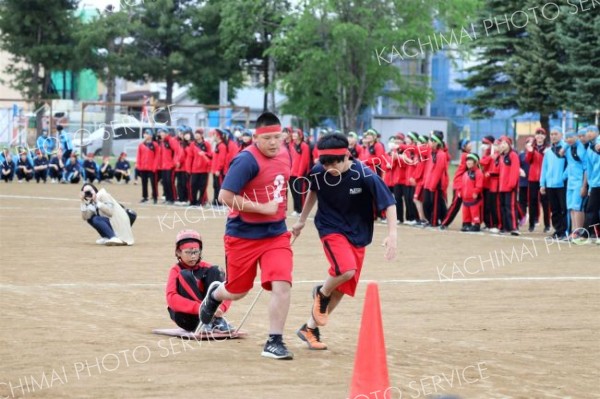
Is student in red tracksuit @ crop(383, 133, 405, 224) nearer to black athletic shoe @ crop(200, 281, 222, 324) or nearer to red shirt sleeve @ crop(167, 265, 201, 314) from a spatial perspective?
red shirt sleeve @ crop(167, 265, 201, 314)

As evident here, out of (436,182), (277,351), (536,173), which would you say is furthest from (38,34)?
(277,351)

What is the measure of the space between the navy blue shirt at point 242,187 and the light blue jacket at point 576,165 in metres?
12.7

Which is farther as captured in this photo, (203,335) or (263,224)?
(203,335)

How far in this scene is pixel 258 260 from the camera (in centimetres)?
930

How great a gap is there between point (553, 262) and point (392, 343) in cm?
808

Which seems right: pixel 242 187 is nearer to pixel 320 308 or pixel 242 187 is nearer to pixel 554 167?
pixel 320 308

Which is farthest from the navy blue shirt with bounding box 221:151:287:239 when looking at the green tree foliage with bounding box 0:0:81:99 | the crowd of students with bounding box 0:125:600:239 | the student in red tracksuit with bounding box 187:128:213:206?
the green tree foliage with bounding box 0:0:81:99

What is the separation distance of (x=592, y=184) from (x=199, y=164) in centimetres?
1385

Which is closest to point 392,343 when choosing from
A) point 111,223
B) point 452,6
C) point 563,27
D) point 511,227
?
point 111,223

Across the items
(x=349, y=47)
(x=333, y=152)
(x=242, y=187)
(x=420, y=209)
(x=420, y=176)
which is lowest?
(x=420, y=209)

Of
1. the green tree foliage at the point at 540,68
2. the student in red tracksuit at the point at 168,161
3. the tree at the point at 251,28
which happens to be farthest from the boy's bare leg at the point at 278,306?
the tree at the point at 251,28

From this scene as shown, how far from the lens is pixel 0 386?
7.85 m

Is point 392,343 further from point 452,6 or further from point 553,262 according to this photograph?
point 452,6

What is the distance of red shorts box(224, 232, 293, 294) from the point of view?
917 centimetres
